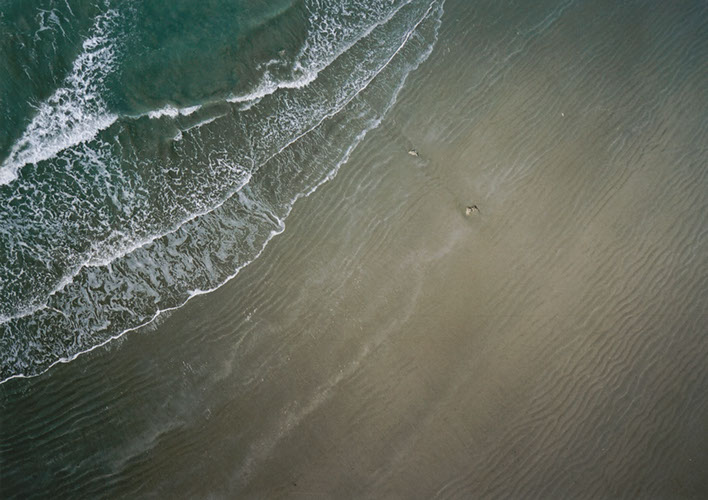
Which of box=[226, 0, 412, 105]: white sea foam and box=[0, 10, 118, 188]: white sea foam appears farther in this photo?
box=[226, 0, 412, 105]: white sea foam

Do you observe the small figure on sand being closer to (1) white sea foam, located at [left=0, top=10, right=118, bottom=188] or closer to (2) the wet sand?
(2) the wet sand

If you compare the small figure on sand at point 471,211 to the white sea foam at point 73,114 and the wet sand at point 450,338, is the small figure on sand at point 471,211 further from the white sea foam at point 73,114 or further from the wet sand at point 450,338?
the white sea foam at point 73,114

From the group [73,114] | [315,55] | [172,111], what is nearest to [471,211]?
[315,55]

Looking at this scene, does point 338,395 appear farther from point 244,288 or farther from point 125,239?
point 125,239

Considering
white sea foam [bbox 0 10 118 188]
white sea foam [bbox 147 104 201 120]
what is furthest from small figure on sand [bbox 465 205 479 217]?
white sea foam [bbox 0 10 118 188]

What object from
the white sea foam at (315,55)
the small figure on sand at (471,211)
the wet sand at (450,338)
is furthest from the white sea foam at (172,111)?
the small figure on sand at (471,211)

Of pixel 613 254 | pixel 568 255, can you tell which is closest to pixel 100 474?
pixel 568 255

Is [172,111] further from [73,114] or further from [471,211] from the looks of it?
[471,211]
